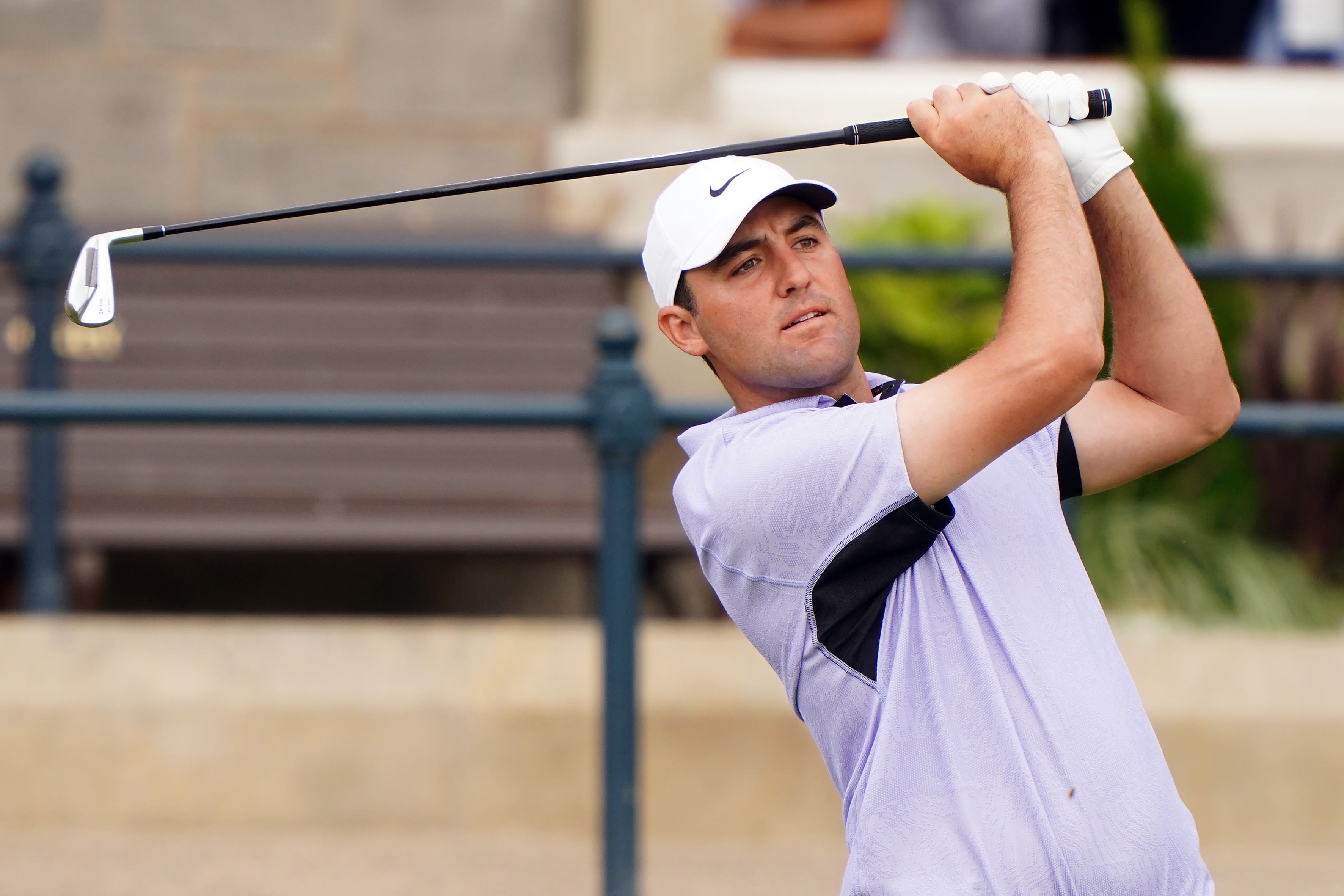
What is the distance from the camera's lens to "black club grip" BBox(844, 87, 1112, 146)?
218 centimetres

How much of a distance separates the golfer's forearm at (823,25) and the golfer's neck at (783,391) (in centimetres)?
503

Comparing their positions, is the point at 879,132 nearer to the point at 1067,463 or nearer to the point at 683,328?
the point at 683,328

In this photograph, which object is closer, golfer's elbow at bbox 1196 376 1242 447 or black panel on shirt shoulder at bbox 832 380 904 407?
black panel on shirt shoulder at bbox 832 380 904 407

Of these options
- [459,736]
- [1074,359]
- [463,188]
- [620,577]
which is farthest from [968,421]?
[459,736]

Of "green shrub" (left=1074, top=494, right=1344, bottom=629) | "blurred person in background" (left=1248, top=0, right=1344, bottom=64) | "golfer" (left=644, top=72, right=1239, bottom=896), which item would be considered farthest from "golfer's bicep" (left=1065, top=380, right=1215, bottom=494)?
"blurred person in background" (left=1248, top=0, right=1344, bottom=64)

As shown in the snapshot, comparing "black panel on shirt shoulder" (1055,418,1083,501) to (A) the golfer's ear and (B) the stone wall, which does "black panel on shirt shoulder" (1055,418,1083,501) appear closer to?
(A) the golfer's ear

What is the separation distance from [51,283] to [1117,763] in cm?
387

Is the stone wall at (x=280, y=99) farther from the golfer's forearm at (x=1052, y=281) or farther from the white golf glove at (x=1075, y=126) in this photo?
the golfer's forearm at (x=1052, y=281)

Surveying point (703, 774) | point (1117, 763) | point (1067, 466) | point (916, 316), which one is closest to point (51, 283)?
point (703, 774)

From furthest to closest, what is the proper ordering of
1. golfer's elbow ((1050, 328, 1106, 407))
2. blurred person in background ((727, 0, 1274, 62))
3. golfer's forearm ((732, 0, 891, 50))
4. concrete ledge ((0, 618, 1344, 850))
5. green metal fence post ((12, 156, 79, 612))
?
blurred person in background ((727, 0, 1274, 62)) < golfer's forearm ((732, 0, 891, 50)) < green metal fence post ((12, 156, 79, 612)) < concrete ledge ((0, 618, 1344, 850)) < golfer's elbow ((1050, 328, 1106, 407))

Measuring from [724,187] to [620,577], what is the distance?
2.04 m

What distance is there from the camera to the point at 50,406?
4121 millimetres

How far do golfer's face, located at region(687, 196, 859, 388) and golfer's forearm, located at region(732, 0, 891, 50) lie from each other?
503cm

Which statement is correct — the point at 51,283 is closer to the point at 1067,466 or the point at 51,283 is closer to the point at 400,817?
the point at 400,817
